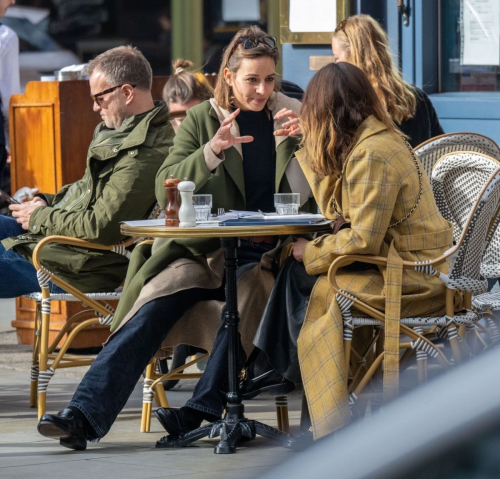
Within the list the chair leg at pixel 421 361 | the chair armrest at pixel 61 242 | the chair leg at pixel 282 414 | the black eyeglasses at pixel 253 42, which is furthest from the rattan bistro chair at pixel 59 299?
the chair leg at pixel 421 361

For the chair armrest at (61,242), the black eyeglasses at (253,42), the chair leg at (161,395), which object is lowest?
the chair leg at (161,395)

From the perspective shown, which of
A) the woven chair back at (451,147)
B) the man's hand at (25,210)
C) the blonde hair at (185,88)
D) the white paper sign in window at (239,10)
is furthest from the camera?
the white paper sign in window at (239,10)

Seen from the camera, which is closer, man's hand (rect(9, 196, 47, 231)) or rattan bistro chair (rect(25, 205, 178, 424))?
rattan bistro chair (rect(25, 205, 178, 424))

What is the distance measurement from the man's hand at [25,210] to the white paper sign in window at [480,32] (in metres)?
3.16

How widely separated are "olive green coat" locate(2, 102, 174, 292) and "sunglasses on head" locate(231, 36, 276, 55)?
655mm

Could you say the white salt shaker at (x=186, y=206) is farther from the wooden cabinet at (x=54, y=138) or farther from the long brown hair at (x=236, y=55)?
the wooden cabinet at (x=54, y=138)

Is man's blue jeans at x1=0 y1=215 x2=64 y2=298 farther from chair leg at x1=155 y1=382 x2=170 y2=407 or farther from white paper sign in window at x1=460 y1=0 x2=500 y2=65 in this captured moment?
white paper sign in window at x1=460 y1=0 x2=500 y2=65

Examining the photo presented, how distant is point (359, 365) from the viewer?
15.3ft

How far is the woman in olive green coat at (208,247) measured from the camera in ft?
15.6

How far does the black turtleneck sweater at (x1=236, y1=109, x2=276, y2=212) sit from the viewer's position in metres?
5.18

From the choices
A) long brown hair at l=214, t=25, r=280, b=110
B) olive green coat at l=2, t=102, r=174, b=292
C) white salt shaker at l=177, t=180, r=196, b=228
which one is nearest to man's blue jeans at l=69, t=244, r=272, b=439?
white salt shaker at l=177, t=180, r=196, b=228

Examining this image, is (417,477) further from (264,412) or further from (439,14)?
(439,14)

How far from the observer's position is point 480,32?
745 centimetres

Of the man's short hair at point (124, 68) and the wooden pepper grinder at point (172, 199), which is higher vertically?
the man's short hair at point (124, 68)
